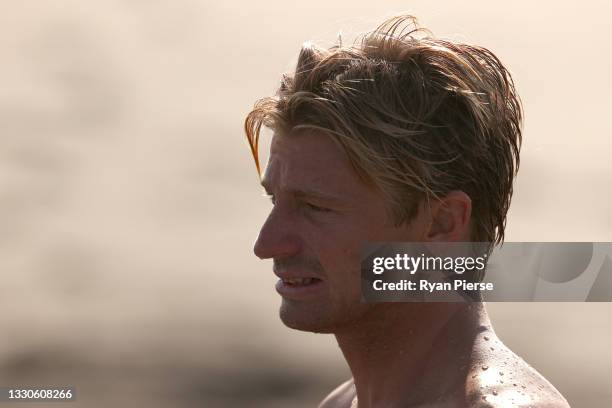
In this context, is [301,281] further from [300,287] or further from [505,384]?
[505,384]

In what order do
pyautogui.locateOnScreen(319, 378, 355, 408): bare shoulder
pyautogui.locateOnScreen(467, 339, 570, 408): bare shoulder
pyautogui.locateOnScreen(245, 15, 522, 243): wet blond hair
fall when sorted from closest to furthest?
pyautogui.locateOnScreen(467, 339, 570, 408): bare shoulder < pyautogui.locateOnScreen(245, 15, 522, 243): wet blond hair < pyautogui.locateOnScreen(319, 378, 355, 408): bare shoulder

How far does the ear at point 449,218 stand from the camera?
3.91m

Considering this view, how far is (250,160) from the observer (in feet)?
40.0

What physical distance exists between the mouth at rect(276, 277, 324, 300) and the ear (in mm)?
395

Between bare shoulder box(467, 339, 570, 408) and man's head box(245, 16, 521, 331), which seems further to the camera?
man's head box(245, 16, 521, 331)

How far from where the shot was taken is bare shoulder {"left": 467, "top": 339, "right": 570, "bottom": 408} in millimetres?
3578

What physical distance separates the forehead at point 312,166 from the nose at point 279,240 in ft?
0.43

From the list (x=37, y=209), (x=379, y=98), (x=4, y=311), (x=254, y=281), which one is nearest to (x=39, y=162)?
(x=37, y=209)

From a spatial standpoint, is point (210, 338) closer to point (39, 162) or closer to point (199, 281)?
point (199, 281)

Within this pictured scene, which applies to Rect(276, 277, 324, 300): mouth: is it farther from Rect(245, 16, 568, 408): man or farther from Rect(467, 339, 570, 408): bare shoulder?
Rect(467, 339, 570, 408): bare shoulder

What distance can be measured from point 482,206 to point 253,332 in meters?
6.96

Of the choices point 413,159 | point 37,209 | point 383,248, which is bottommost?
point 383,248

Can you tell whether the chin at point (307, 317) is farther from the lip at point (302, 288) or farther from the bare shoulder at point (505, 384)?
the bare shoulder at point (505, 384)

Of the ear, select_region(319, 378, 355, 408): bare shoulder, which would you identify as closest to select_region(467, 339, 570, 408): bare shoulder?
the ear
